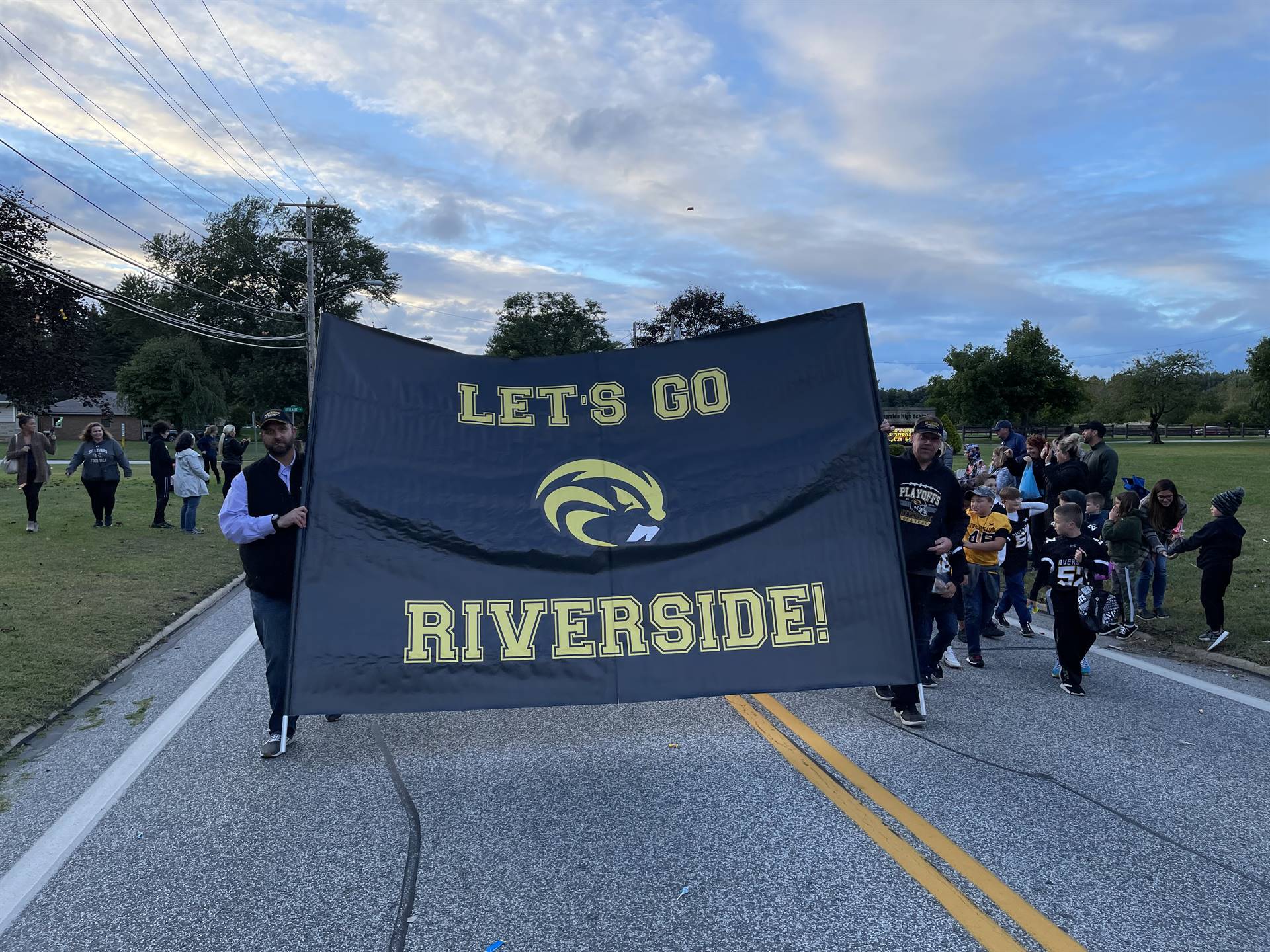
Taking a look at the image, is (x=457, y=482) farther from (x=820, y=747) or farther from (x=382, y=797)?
(x=820, y=747)

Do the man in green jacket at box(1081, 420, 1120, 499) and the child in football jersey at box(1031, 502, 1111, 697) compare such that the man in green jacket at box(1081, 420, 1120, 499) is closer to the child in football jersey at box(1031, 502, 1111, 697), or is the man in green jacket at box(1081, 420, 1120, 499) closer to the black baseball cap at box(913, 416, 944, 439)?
the child in football jersey at box(1031, 502, 1111, 697)

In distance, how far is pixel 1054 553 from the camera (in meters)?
6.61

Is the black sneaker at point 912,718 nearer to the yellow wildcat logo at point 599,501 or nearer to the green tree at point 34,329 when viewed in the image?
the yellow wildcat logo at point 599,501

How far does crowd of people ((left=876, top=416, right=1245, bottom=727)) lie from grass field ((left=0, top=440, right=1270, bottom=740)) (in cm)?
63

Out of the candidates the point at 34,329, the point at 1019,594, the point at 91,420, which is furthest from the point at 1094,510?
the point at 91,420

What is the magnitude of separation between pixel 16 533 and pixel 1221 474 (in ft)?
106

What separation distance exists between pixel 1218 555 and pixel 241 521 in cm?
804

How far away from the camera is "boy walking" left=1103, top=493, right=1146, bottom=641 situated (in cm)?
853

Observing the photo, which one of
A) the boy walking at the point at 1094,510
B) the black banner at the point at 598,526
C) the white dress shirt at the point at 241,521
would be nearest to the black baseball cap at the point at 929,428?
the black banner at the point at 598,526

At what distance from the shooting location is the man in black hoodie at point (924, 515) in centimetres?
584

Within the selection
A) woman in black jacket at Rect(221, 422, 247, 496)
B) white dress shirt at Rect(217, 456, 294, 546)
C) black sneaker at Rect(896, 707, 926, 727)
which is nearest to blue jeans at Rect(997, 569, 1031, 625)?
black sneaker at Rect(896, 707, 926, 727)

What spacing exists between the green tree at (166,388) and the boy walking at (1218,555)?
54.7 metres

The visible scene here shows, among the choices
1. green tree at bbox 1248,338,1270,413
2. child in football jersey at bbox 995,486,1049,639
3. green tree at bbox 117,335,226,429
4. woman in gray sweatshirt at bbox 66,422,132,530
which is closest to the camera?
child in football jersey at bbox 995,486,1049,639

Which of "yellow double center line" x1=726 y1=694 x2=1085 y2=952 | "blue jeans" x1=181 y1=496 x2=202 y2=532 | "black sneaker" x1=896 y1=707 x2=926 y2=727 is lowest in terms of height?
"yellow double center line" x1=726 y1=694 x2=1085 y2=952
